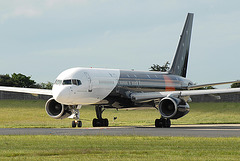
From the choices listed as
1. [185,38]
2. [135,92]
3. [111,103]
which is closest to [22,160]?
[111,103]

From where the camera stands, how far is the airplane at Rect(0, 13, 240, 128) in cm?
3362

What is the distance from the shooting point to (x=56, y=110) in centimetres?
3700

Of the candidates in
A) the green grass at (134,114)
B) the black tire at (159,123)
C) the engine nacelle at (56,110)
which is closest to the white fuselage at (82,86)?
the engine nacelle at (56,110)

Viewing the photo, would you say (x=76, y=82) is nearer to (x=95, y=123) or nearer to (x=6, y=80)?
(x=95, y=123)

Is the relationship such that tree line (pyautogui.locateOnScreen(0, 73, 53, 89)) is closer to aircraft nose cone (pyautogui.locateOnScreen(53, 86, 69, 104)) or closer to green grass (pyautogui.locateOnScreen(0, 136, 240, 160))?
aircraft nose cone (pyautogui.locateOnScreen(53, 86, 69, 104))

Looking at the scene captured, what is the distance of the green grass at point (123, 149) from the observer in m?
15.0

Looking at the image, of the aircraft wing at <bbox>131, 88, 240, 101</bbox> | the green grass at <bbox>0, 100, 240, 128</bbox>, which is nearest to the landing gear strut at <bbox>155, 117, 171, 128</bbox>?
the aircraft wing at <bbox>131, 88, 240, 101</bbox>

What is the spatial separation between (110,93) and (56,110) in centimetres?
405

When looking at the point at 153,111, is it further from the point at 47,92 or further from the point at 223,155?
the point at 223,155

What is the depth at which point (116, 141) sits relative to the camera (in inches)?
790

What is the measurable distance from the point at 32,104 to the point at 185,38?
783 inches

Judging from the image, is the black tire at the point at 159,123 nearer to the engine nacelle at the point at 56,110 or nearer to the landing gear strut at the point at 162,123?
the landing gear strut at the point at 162,123

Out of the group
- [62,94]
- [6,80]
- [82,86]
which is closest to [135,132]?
[62,94]

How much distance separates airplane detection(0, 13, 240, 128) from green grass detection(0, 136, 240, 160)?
500 inches
